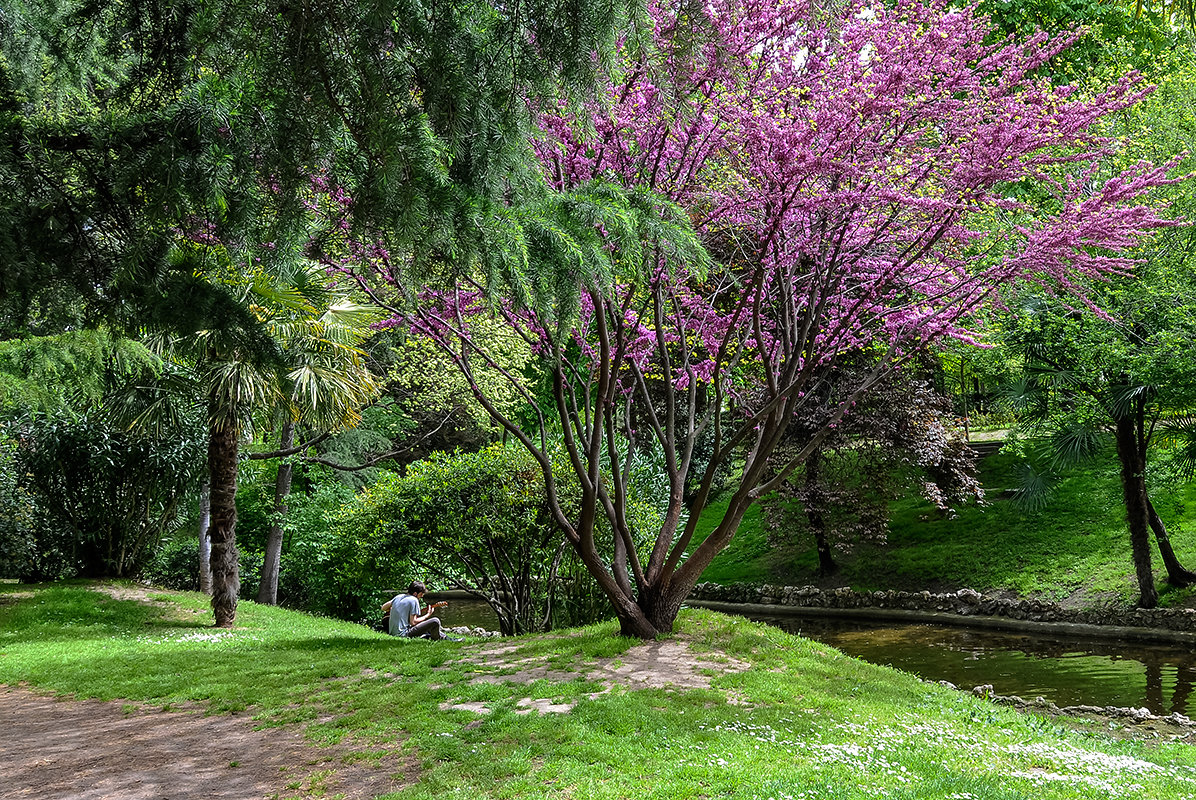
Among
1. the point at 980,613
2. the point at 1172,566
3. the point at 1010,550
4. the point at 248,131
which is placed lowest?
the point at 980,613

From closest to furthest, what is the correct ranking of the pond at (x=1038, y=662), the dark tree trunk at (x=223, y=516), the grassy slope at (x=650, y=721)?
the grassy slope at (x=650, y=721)
the pond at (x=1038, y=662)
the dark tree trunk at (x=223, y=516)

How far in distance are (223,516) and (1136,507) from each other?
14.8 metres

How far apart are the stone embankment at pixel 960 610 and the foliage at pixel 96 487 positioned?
40.4ft

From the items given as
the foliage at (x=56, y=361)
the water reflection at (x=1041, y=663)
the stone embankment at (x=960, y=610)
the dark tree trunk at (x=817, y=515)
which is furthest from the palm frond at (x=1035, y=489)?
the foliage at (x=56, y=361)

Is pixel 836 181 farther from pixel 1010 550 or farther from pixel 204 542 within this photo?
pixel 204 542

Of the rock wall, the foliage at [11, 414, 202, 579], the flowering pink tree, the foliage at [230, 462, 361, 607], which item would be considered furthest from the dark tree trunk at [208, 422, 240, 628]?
the rock wall

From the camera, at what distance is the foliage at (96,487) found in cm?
1455

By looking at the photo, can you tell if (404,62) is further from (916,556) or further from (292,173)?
(916,556)

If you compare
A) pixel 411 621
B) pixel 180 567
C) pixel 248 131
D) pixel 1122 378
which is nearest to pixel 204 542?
pixel 180 567

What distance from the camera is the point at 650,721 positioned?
20.2 ft

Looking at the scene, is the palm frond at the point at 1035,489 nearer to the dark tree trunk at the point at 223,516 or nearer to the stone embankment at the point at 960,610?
the stone embankment at the point at 960,610

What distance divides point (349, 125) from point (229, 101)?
0.84 m

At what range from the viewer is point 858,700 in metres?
7.18

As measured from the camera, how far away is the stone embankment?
1308 centimetres
